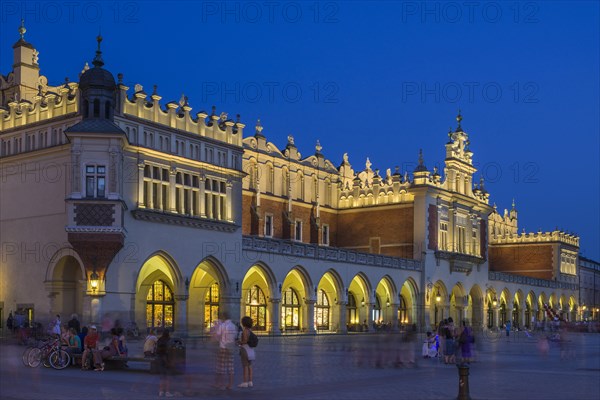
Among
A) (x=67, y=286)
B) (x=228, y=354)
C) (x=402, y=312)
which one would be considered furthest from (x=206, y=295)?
(x=228, y=354)

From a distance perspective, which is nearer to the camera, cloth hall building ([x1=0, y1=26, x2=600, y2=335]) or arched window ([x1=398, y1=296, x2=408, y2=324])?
cloth hall building ([x1=0, y1=26, x2=600, y2=335])

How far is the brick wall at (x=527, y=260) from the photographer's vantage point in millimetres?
97875

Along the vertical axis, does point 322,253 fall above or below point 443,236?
below

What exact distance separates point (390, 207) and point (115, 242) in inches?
1289

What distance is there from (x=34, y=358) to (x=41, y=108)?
71.8 feet

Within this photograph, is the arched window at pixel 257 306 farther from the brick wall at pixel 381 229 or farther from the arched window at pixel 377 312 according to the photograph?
the brick wall at pixel 381 229

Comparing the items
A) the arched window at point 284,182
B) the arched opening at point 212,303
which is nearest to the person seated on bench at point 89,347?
the arched opening at point 212,303

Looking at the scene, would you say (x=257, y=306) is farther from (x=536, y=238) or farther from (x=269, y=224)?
(x=536, y=238)

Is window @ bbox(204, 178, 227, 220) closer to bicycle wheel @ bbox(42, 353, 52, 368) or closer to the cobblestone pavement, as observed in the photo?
the cobblestone pavement

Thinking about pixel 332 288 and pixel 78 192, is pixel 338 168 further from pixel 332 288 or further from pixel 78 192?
pixel 78 192

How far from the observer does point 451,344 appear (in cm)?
3097

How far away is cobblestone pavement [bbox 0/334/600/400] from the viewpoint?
1880 cm

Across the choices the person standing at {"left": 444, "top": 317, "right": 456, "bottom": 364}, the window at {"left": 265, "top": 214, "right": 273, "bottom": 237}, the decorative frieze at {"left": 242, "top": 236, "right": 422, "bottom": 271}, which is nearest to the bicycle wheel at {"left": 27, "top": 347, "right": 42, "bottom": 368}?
the person standing at {"left": 444, "top": 317, "right": 456, "bottom": 364}

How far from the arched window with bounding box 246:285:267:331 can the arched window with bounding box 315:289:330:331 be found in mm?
5912
